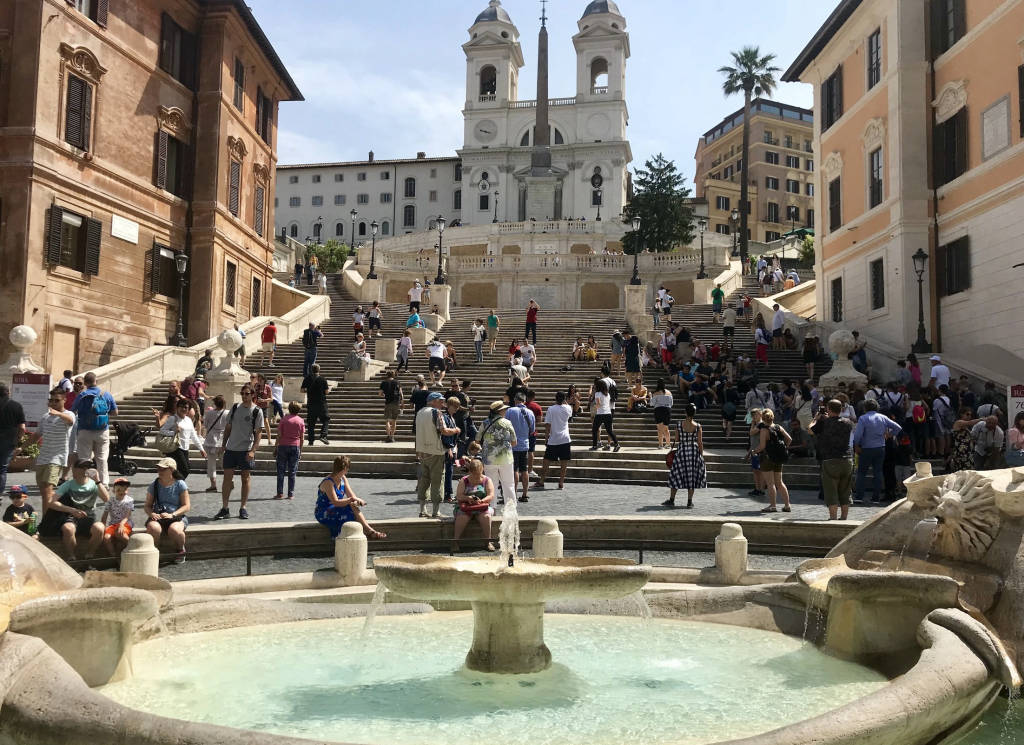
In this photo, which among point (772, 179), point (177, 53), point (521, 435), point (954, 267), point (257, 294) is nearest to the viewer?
point (521, 435)

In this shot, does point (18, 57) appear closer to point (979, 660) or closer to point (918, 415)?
point (918, 415)

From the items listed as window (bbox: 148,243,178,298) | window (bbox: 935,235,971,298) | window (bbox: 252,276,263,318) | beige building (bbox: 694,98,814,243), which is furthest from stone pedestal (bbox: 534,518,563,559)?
beige building (bbox: 694,98,814,243)

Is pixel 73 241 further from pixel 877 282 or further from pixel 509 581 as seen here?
pixel 509 581

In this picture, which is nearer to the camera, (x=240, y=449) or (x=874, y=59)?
(x=240, y=449)

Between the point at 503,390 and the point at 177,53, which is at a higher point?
the point at 177,53

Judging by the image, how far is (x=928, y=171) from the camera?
2302 cm

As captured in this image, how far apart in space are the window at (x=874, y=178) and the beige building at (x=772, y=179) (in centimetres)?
6095

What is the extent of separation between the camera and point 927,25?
23.1m

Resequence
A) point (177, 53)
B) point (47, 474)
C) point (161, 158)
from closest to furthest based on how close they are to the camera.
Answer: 1. point (47, 474)
2. point (161, 158)
3. point (177, 53)

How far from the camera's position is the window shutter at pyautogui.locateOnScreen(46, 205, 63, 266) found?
2297cm

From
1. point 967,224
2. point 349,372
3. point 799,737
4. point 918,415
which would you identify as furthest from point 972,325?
point 799,737

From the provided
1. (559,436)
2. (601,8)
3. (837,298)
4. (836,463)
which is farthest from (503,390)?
(601,8)

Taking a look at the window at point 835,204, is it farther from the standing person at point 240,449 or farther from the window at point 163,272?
the standing person at point 240,449

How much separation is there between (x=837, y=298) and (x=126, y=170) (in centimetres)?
2174
